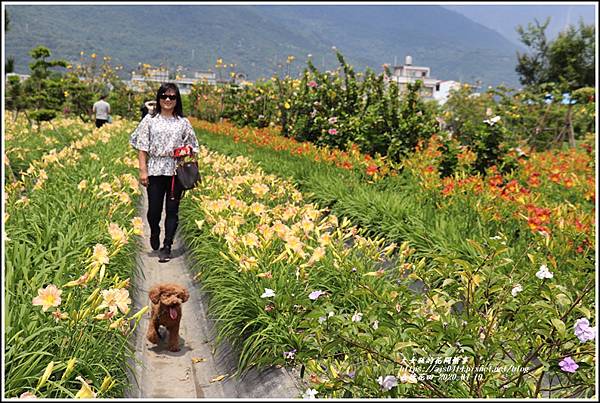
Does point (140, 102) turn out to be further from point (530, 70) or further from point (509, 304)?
point (509, 304)

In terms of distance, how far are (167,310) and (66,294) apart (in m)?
0.67

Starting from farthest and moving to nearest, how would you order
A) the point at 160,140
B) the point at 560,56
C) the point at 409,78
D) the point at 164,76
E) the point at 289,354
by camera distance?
the point at 164,76, the point at 560,56, the point at 409,78, the point at 160,140, the point at 289,354

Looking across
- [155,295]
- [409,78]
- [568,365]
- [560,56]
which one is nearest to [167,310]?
[155,295]

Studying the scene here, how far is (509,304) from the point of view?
2.33 meters

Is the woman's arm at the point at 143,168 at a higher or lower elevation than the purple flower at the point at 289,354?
higher

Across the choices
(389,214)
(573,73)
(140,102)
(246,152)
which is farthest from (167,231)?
(573,73)

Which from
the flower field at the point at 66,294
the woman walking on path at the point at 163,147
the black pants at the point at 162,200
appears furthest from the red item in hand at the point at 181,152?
the flower field at the point at 66,294

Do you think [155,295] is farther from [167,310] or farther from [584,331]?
[584,331]

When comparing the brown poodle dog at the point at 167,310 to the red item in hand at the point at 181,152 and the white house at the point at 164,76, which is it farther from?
the white house at the point at 164,76

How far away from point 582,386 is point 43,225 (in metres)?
3.71

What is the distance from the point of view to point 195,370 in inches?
138

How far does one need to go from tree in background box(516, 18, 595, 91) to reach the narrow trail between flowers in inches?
980

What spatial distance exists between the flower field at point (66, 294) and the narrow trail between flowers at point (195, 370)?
8.1 inches

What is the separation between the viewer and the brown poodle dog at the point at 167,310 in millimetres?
3512
